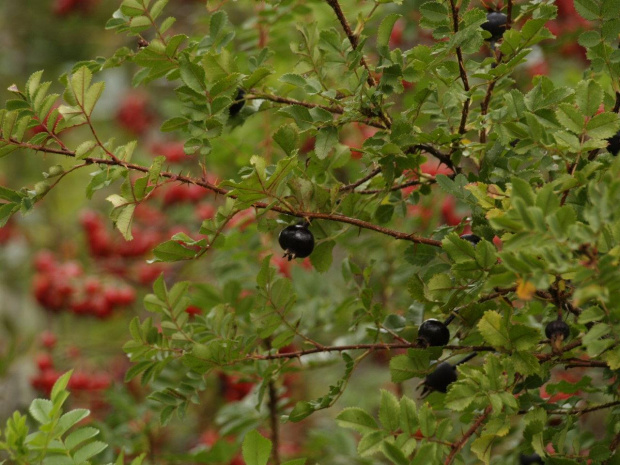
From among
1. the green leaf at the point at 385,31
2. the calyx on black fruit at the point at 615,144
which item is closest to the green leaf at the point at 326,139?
the green leaf at the point at 385,31

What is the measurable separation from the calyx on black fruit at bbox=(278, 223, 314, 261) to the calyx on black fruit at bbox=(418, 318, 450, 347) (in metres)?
0.18

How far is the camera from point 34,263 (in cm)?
274

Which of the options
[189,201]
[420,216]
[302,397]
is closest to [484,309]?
[420,216]

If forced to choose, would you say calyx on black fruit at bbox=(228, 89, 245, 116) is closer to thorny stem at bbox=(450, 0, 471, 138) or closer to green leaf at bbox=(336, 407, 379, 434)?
thorny stem at bbox=(450, 0, 471, 138)

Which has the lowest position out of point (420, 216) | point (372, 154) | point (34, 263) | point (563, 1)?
point (34, 263)

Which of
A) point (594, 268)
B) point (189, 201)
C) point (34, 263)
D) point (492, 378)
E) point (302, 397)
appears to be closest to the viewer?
point (594, 268)

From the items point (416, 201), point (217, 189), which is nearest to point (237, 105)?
point (217, 189)

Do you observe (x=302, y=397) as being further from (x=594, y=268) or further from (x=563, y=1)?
(x=594, y=268)

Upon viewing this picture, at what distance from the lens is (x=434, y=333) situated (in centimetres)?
92

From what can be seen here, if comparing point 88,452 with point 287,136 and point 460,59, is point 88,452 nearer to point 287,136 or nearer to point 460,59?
point 287,136

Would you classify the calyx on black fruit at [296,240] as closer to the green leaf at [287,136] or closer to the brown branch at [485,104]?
the green leaf at [287,136]

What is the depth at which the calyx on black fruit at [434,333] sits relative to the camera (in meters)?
0.92

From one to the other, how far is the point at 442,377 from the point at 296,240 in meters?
0.29

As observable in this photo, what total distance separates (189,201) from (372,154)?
216cm
